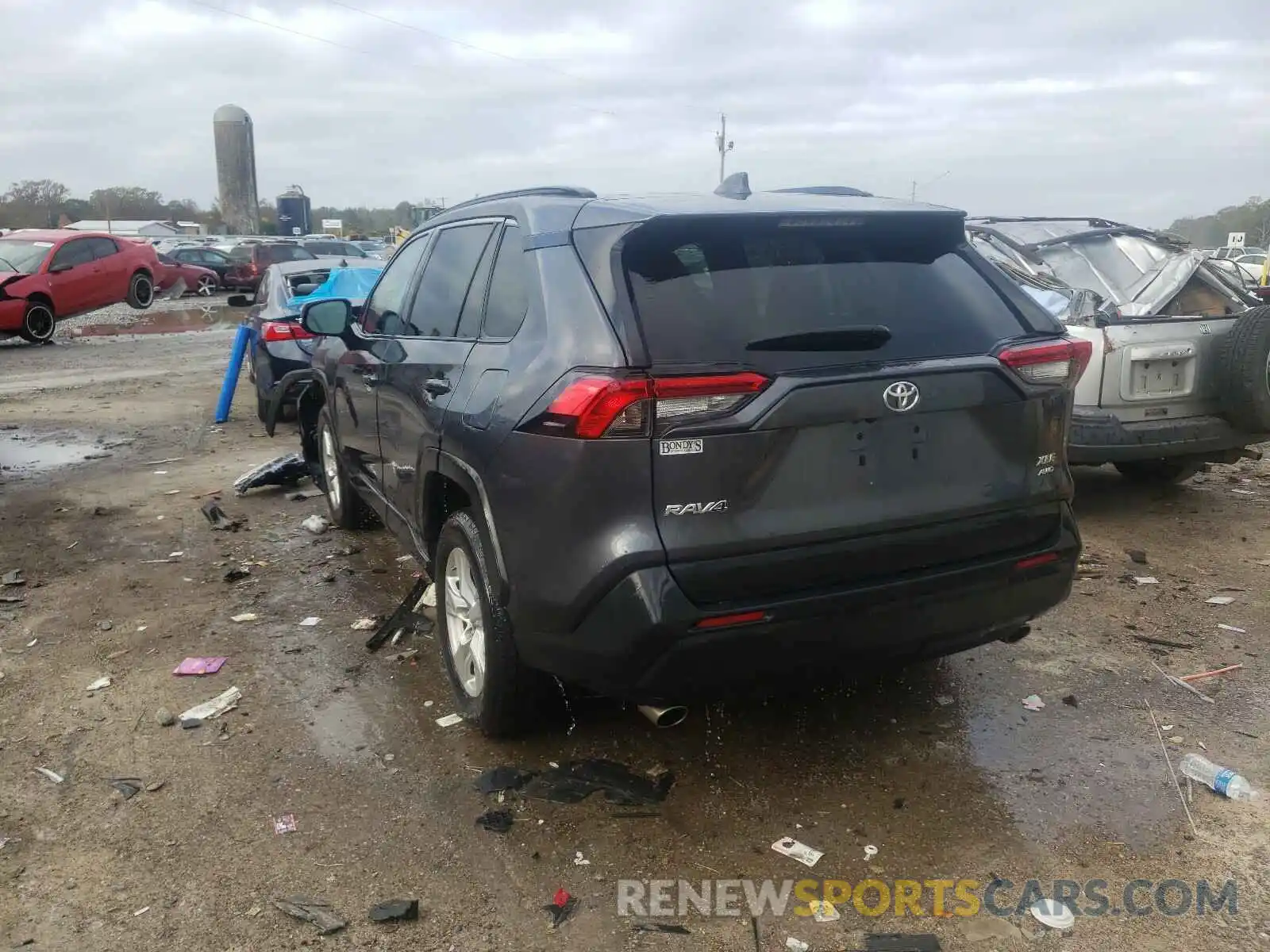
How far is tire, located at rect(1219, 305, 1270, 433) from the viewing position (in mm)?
6047

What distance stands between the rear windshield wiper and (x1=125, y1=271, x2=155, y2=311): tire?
2298 centimetres

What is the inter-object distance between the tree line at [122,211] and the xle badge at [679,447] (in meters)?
59.4

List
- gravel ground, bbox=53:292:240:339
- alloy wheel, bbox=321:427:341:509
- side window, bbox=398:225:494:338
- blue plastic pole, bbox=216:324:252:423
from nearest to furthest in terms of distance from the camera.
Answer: side window, bbox=398:225:494:338, alloy wheel, bbox=321:427:341:509, blue plastic pole, bbox=216:324:252:423, gravel ground, bbox=53:292:240:339

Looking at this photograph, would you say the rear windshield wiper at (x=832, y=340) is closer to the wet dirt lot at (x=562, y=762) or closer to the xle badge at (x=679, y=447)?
the xle badge at (x=679, y=447)

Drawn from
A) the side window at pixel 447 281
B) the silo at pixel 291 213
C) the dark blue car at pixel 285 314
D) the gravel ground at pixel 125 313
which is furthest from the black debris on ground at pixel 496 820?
the silo at pixel 291 213

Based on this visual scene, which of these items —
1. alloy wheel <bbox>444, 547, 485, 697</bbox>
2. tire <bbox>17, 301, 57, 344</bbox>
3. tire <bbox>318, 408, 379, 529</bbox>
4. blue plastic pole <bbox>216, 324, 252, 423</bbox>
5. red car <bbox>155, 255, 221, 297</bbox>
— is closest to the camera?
alloy wheel <bbox>444, 547, 485, 697</bbox>

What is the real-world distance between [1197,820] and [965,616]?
94cm

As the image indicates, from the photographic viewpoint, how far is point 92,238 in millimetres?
21250

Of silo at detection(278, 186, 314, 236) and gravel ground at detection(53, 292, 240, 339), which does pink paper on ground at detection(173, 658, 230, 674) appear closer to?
gravel ground at detection(53, 292, 240, 339)

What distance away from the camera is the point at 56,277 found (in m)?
19.5

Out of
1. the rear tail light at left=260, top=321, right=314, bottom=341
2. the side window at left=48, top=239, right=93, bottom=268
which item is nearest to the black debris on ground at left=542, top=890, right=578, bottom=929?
the rear tail light at left=260, top=321, right=314, bottom=341

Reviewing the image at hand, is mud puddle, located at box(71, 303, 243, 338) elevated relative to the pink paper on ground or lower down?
elevated

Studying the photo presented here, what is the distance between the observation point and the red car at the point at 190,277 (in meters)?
30.5

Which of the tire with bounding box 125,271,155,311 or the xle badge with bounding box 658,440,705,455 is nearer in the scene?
the xle badge with bounding box 658,440,705,455
